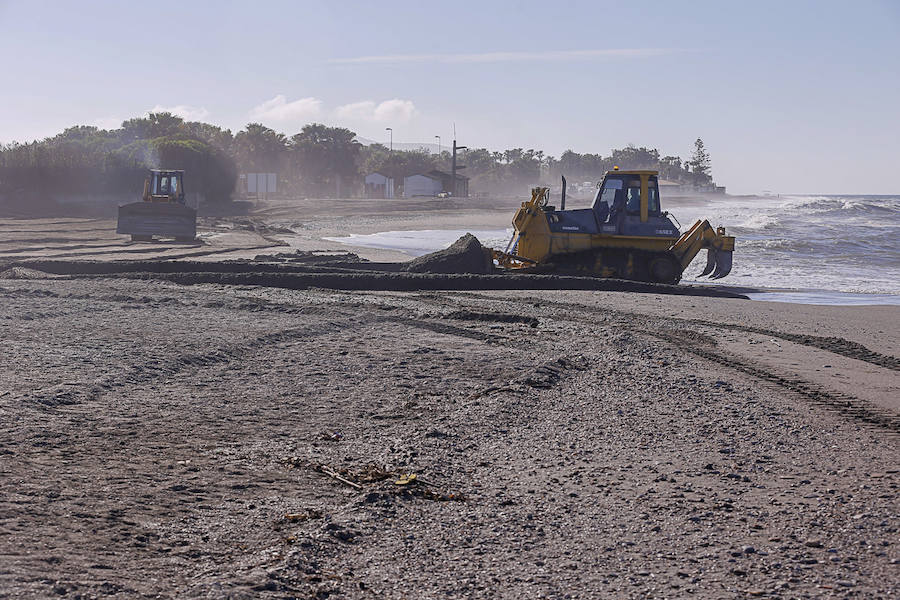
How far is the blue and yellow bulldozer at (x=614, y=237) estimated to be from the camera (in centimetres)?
1934

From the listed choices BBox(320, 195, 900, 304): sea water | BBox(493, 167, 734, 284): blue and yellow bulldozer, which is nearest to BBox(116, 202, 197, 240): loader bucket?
BBox(320, 195, 900, 304): sea water

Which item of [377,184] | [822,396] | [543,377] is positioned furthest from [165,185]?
[377,184]

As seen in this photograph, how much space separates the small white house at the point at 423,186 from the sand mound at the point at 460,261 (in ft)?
288

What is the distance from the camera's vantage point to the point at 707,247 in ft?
64.3

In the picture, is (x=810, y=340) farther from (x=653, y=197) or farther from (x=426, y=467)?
(x=653, y=197)

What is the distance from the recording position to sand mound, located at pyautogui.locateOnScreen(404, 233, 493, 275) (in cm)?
1920

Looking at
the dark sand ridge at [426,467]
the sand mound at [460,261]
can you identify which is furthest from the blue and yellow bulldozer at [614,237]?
the dark sand ridge at [426,467]

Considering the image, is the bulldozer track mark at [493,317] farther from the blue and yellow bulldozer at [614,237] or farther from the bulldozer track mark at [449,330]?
the blue and yellow bulldozer at [614,237]

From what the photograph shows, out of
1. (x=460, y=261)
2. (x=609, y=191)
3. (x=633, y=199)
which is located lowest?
(x=460, y=261)

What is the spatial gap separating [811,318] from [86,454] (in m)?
11.8

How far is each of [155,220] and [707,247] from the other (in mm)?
17937

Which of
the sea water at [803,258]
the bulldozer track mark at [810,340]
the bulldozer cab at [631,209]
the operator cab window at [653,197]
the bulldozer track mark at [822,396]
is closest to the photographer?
the bulldozer track mark at [822,396]

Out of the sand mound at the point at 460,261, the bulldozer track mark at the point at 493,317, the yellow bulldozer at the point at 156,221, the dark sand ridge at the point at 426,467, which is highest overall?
the yellow bulldozer at the point at 156,221

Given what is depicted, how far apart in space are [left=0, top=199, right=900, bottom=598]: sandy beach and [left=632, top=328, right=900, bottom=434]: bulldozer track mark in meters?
0.04
